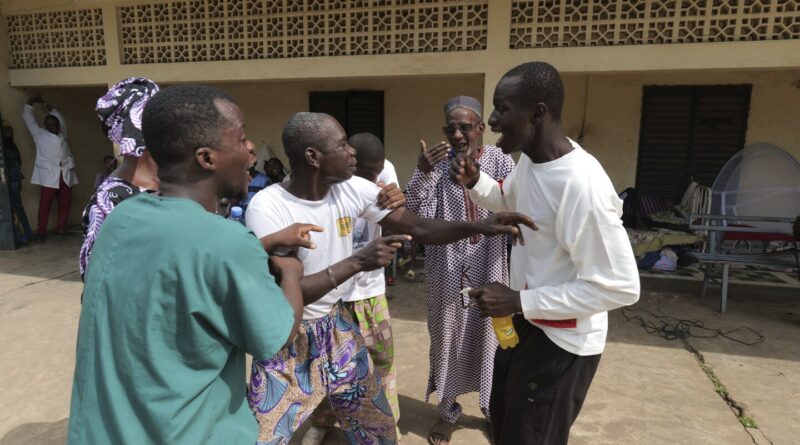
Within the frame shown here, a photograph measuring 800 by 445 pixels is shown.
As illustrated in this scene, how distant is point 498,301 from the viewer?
1.49 metres

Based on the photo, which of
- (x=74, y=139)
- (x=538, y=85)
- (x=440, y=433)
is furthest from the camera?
(x=74, y=139)

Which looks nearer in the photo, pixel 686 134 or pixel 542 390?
pixel 542 390

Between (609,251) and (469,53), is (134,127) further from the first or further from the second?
(469,53)

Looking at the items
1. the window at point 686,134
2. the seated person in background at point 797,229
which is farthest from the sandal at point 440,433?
the window at point 686,134

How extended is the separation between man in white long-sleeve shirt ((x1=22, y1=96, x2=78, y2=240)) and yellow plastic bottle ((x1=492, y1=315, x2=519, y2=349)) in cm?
768

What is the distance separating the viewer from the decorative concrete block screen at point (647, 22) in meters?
3.97

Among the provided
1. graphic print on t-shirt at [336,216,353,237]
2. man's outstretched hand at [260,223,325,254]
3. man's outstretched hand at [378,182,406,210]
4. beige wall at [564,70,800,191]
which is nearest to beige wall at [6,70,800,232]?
beige wall at [564,70,800,191]

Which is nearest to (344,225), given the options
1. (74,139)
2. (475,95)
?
(475,95)

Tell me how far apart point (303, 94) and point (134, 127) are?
18.4 feet

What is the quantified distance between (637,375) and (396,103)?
4.78 m

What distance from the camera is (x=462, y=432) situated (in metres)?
2.67

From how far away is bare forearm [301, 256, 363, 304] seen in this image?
1580 mm

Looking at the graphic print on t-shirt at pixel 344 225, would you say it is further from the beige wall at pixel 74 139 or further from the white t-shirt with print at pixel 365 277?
the beige wall at pixel 74 139

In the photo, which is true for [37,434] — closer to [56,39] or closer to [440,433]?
[440,433]
